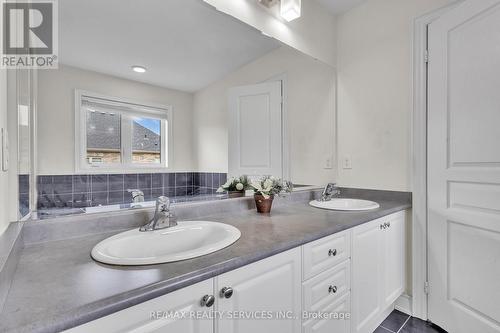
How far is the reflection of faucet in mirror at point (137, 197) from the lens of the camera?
1115 millimetres

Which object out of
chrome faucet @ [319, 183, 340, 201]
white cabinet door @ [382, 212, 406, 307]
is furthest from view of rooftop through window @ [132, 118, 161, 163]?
white cabinet door @ [382, 212, 406, 307]

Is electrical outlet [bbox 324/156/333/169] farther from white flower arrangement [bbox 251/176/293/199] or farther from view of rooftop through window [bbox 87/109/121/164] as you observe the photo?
view of rooftop through window [bbox 87/109/121/164]

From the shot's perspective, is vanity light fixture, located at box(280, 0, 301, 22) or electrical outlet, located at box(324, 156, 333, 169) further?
electrical outlet, located at box(324, 156, 333, 169)

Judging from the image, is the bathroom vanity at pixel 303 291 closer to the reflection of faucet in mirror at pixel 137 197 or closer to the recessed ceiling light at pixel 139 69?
the reflection of faucet in mirror at pixel 137 197

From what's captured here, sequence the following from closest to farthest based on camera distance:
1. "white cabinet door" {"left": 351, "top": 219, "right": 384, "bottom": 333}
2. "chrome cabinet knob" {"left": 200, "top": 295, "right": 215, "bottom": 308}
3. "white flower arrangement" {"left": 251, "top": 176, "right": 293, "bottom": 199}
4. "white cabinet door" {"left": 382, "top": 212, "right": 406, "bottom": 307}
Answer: "chrome cabinet knob" {"left": 200, "top": 295, "right": 215, "bottom": 308}
"white cabinet door" {"left": 351, "top": 219, "right": 384, "bottom": 333}
"white flower arrangement" {"left": 251, "top": 176, "right": 293, "bottom": 199}
"white cabinet door" {"left": 382, "top": 212, "right": 406, "bottom": 307}

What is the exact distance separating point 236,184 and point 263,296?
794 millimetres

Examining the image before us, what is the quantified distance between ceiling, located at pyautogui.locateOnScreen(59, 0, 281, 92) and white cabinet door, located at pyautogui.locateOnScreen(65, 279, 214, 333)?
90 cm

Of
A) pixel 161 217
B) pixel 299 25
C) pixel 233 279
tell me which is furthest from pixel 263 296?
pixel 299 25

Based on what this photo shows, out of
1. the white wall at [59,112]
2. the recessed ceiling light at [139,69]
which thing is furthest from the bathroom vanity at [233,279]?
the recessed ceiling light at [139,69]

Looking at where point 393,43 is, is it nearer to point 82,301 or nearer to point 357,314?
point 357,314

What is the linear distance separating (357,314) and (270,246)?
855 millimetres

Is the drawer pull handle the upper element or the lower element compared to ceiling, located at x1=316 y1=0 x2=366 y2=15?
lower

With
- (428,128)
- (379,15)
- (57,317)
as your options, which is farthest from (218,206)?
(379,15)

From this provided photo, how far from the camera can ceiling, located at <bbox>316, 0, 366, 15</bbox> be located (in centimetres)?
200
